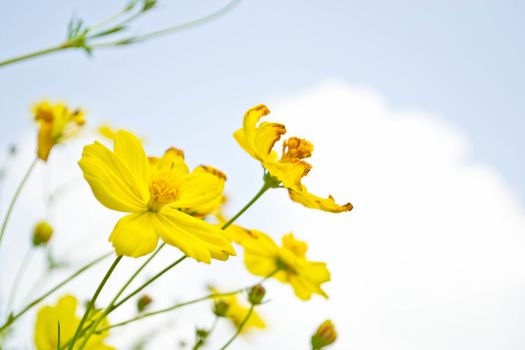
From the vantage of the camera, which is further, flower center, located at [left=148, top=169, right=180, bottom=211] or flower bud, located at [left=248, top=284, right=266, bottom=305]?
flower bud, located at [left=248, top=284, right=266, bottom=305]

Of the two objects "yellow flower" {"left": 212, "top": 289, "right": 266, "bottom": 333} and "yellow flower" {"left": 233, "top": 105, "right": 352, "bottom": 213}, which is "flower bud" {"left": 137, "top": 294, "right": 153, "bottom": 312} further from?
"yellow flower" {"left": 233, "top": 105, "right": 352, "bottom": 213}

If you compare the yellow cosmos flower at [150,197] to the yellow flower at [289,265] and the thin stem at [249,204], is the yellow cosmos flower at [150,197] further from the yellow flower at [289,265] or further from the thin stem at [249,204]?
the yellow flower at [289,265]

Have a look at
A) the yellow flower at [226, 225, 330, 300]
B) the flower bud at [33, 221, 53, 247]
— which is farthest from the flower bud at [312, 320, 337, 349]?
the flower bud at [33, 221, 53, 247]

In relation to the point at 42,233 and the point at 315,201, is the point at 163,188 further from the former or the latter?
the point at 42,233

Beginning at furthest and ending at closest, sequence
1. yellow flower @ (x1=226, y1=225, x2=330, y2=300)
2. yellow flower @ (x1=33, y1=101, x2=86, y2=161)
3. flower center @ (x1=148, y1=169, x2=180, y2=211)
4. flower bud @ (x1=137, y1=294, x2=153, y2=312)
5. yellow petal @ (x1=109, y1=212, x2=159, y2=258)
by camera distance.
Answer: flower bud @ (x1=137, y1=294, x2=153, y2=312)
yellow flower @ (x1=226, y1=225, x2=330, y2=300)
yellow flower @ (x1=33, y1=101, x2=86, y2=161)
flower center @ (x1=148, y1=169, x2=180, y2=211)
yellow petal @ (x1=109, y1=212, x2=159, y2=258)

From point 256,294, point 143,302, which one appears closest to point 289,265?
point 256,294

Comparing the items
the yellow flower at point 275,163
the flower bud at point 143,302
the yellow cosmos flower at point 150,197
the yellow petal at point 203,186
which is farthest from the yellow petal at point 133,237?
the flower bud at point 143,302
